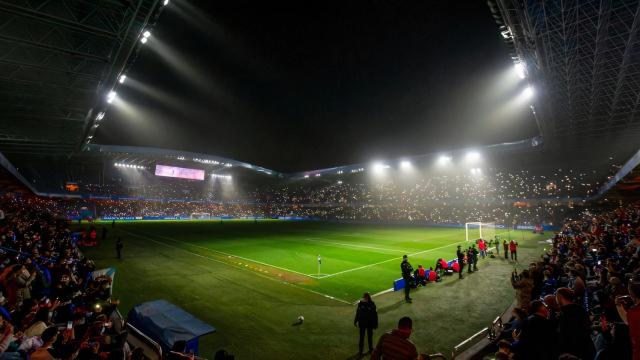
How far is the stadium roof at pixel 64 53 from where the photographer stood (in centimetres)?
959

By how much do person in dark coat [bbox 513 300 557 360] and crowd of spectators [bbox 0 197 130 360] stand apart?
6.54 m

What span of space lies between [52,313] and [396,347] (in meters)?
8.50

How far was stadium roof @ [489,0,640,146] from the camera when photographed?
11.8m

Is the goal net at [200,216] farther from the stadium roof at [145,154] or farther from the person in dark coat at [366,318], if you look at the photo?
the person in dark coat at [366,318]

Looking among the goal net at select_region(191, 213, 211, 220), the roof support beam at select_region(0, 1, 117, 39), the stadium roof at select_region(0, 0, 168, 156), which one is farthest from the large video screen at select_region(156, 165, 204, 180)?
the roof support beam at select_region(0, 1, 117, 39)

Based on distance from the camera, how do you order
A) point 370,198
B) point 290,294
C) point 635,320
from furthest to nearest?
point 370,198, point 290,294, point 635,320

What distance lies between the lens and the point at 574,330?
158 inches

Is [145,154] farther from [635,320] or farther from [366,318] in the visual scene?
[635,320]

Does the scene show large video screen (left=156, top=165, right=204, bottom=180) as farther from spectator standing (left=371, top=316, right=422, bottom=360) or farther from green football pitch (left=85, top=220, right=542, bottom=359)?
spectator standing (left=371, top=316, right=422, bottom=360)

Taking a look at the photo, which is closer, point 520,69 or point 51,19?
point 51,19

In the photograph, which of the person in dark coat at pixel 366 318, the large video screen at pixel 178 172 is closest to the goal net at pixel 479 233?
the person in dark coat at pixel 366 318

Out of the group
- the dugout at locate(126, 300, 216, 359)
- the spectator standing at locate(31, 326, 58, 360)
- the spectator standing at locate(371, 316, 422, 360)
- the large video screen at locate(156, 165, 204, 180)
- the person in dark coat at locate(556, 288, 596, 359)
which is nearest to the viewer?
the spectator standing at locate(371, 316, 422, 360)

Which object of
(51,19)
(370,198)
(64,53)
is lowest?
(370,198)

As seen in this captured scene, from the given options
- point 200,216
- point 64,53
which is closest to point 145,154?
point 200,216
